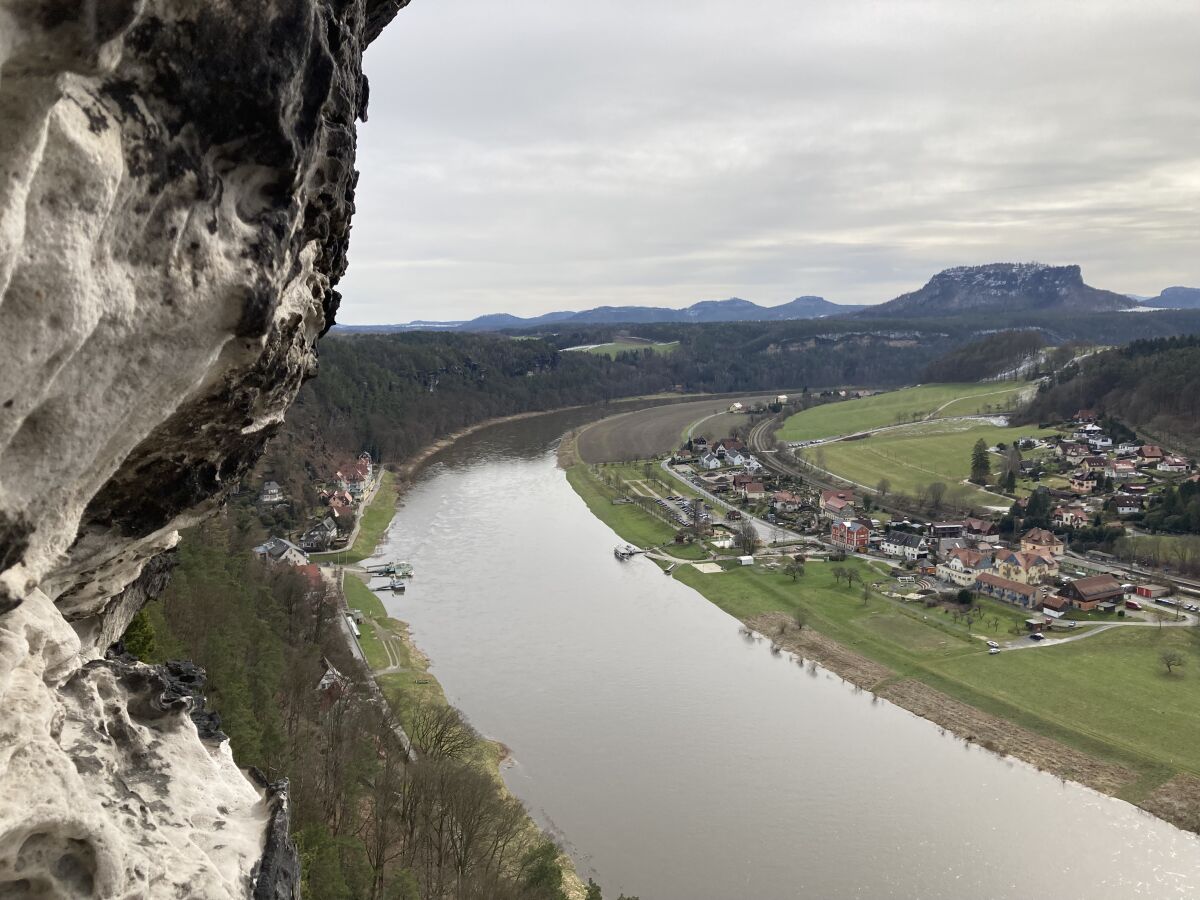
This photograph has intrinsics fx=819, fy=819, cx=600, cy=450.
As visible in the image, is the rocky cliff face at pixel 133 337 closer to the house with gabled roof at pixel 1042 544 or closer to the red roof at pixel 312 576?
the red roof at pixel 312 576

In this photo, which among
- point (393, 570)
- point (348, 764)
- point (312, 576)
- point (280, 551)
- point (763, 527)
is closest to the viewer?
point (348, 764)

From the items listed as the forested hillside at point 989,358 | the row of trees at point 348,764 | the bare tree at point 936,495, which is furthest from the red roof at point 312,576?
the forested hillside at point 989,358

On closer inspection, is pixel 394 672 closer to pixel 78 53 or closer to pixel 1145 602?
pixel 78 53

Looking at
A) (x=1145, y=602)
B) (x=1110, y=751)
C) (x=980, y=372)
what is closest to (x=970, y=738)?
(x=1110, y=751)

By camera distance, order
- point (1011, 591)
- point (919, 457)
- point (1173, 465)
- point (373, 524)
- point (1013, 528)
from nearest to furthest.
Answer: point (1011, 591) → point (1013, 528) → point (373, 524) → point (1173, 465) → point (919, 457)

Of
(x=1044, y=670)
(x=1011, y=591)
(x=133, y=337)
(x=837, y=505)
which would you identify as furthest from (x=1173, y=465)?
(x=133, y=337)

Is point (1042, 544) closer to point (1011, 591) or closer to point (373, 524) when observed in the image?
point (1011, 591)
